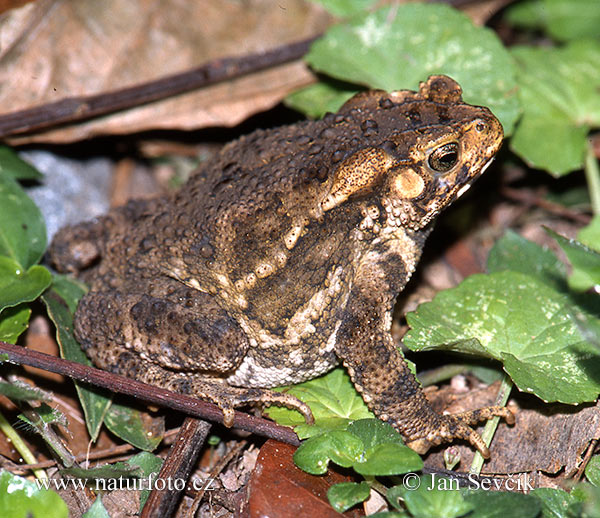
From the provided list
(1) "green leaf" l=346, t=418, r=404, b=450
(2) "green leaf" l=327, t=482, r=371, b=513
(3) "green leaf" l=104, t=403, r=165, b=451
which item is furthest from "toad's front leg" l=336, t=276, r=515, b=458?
(3) "green leaf" l=104, t=403, r=165, b=451

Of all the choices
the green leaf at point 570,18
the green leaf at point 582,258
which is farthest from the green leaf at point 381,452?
the green leaf at point 570,18

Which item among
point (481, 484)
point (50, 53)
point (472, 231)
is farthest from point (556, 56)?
point (50, 53)

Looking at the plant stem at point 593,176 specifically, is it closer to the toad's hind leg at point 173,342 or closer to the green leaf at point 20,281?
the toad's hind leg at point 173,342

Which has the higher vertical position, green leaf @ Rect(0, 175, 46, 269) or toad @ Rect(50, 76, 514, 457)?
green leaf @ Rect(0, 175, 46, 269)

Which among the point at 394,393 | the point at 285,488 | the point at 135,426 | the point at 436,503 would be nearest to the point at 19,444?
the point at 135,426

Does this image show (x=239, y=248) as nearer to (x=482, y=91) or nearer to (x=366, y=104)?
(x=366, y=104)

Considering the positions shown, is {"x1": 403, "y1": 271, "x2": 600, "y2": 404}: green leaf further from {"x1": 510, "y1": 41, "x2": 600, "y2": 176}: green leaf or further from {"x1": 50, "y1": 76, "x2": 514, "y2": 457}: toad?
{"x1": 510, "y1": 41, "x2": 600, "y2": 176}: green leaf
